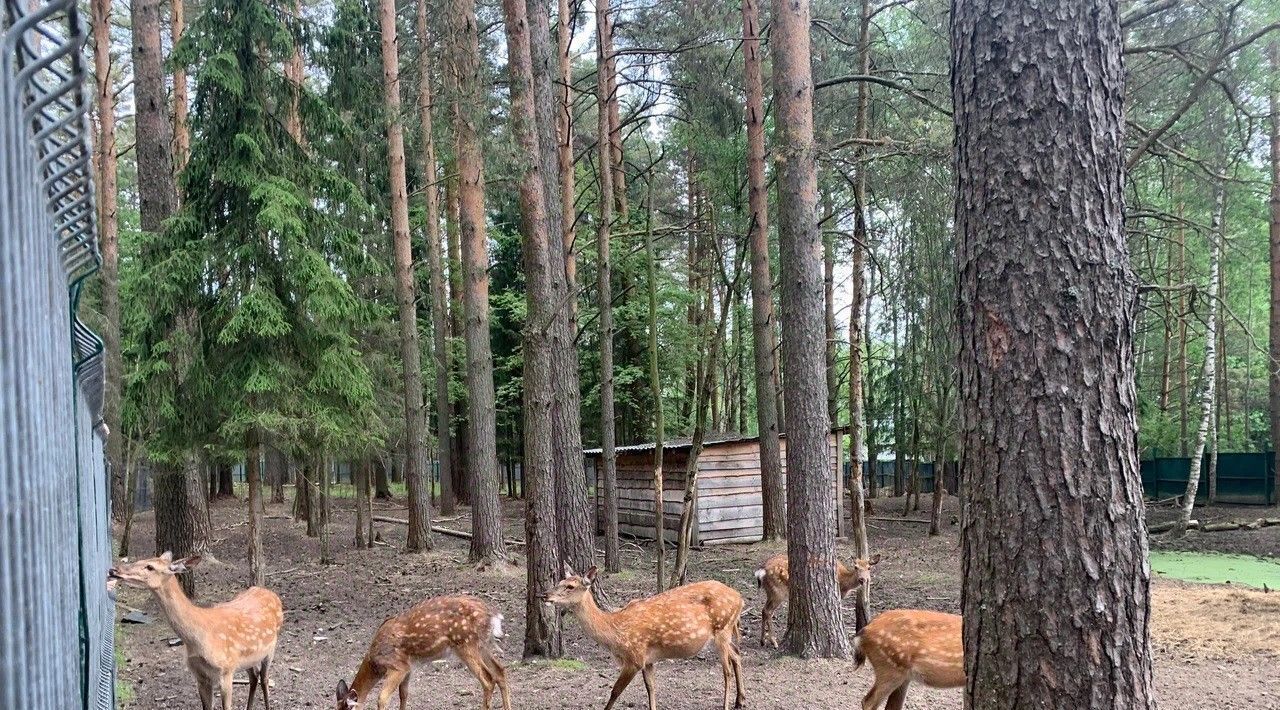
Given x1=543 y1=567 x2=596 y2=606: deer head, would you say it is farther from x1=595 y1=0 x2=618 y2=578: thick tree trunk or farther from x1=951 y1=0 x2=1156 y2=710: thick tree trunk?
x1=595 y1=0 x2=618 y2=578: thick tree trunk

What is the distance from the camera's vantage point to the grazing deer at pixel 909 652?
528cm

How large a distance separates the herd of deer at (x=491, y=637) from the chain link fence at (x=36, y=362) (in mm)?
3455

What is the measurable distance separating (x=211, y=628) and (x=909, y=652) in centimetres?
446

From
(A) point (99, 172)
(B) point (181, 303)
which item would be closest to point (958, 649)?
(B) point (181, 303)

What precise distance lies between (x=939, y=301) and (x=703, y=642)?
8237 mm

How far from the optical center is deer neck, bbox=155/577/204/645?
5.59 meters

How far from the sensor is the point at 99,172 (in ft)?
59.1

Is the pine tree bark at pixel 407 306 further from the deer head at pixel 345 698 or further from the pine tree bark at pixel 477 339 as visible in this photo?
the deer head at pixel 345 698

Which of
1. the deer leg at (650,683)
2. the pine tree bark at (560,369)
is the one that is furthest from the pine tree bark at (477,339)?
the deer leg at (650,683)

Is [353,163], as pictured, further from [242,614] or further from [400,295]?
[242,614]

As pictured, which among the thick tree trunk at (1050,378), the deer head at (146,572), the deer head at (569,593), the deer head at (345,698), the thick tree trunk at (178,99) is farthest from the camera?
the thick tree trunk at (178,99)

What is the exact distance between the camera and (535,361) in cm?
772

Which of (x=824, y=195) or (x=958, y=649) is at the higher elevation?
(x=824, y=195)

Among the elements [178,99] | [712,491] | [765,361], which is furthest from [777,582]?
[178,99]
